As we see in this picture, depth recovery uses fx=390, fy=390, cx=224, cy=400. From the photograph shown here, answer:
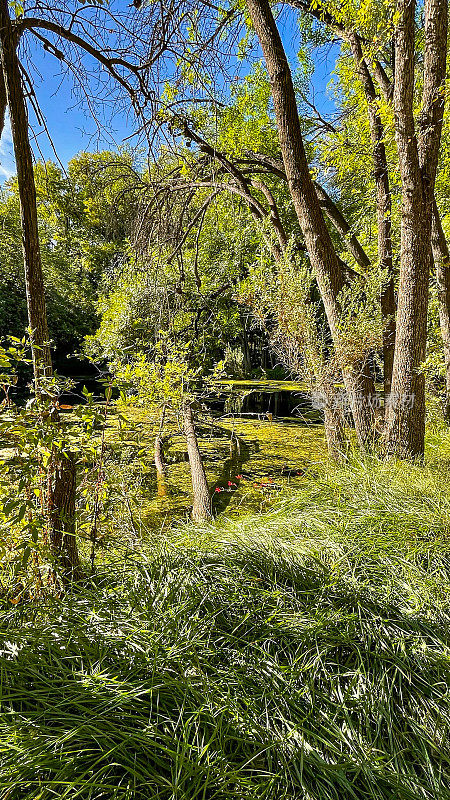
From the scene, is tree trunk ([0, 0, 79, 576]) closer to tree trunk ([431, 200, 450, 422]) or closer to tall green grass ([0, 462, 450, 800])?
tall green grass ([0, 462, 450, 800])

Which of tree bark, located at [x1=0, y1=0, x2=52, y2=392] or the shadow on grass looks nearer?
the shadow on grass

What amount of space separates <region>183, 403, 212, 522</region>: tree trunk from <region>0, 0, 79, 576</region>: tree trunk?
6.14 ft

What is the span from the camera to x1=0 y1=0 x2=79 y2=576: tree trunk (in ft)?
5.07

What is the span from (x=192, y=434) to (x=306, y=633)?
12.6 feet

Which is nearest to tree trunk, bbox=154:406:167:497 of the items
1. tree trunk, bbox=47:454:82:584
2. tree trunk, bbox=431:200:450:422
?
tree trunk, bbox=47:454:82:584

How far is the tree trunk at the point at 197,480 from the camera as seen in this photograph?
3.87 m

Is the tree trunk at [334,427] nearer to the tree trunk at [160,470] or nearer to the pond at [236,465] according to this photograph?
the pond at [236,465]

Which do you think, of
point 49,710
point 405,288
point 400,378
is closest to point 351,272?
point 405,288

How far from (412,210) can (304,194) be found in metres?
0.81

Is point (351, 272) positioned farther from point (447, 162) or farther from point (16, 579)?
point (16, 579)

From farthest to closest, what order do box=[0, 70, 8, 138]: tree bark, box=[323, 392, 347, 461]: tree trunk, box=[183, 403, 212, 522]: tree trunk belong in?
1. box=[183, 403, 212, 522]: tree trunk
2. box=[323, 392, 347, 461]: tree trunk
3. box=[0, 70, 8, 138]: tree bark

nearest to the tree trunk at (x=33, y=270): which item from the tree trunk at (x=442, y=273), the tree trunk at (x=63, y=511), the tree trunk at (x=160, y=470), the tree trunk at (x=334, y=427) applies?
the tree trunk at (x=63, y=511)

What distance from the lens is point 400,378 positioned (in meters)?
2.92

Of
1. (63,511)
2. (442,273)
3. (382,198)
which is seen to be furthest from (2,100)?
Answer: (442,273)
